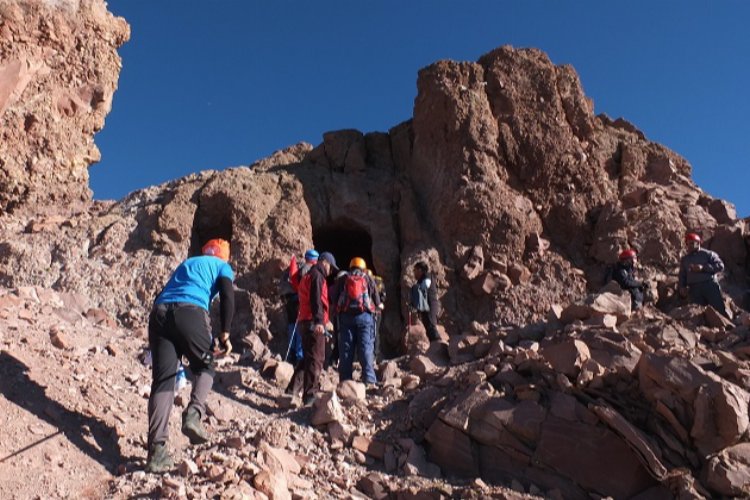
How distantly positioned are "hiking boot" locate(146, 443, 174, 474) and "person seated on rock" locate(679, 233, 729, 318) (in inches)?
298

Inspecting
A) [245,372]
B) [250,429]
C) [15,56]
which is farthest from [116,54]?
[250,429]

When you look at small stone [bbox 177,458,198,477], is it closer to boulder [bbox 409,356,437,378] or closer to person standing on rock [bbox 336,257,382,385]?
person standing on rock [bbox 336,257,382,385]

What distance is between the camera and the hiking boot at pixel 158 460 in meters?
4.67

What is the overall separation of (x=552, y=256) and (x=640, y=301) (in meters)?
2.06

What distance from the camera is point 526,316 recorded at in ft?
35.2

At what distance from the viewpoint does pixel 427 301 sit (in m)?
10.2

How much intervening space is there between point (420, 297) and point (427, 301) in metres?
0.14

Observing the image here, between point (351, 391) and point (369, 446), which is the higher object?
point (351, 391)

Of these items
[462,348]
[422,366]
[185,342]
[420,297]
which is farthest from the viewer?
[420,297]

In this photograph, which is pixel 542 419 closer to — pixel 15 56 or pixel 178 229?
pixel 178 229

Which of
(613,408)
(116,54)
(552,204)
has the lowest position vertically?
(613,408)

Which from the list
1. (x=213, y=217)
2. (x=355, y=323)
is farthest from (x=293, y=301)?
(x=213, y=217)

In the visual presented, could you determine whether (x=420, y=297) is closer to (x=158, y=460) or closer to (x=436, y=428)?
(x=436, y=428)

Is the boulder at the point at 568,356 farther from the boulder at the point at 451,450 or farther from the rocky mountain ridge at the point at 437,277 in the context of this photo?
the boulder at the point at 451,450
